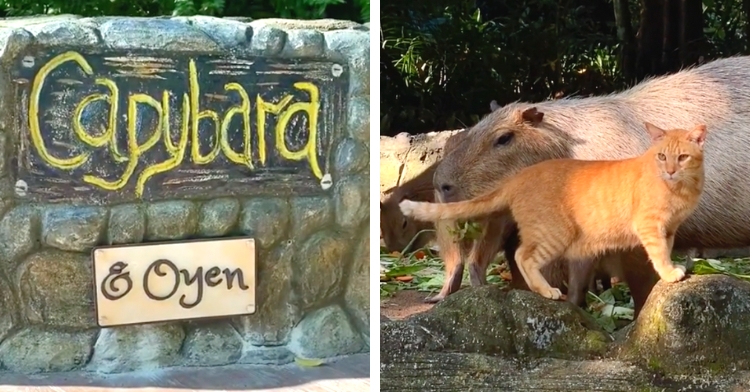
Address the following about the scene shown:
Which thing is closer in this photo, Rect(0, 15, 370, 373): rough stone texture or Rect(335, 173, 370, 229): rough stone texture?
Rect(0, 15, 370, 373): rough stone texture

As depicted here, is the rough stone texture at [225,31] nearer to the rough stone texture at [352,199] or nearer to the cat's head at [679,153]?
the rough stone texture at [352,199]

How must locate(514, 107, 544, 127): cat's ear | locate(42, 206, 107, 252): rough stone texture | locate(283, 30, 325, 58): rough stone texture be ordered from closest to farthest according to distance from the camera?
locate(514, 107, 544, 127): cat's ear, locate(42, 206, 107, 252): rough stone texture, locate(283, 30, 325, 58): rough stone texture

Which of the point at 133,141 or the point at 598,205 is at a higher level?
the point at 133,141

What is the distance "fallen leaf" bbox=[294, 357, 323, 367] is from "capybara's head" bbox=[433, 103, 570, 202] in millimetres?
1189

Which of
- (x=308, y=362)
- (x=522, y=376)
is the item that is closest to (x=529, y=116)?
(x=522, y=376)

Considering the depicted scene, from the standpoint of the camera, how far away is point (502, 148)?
3.55m

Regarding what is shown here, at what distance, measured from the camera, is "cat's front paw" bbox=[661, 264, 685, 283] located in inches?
130

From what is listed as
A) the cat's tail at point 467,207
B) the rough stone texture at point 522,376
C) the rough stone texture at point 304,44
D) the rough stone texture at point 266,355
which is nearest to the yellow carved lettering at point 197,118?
the rough stone texture at point 304,44

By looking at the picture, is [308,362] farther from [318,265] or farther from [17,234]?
[17,234]

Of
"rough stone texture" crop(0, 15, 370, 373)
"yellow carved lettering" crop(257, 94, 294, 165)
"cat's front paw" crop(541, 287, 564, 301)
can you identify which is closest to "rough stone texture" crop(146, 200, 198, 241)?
"rough stone texture" crop(0, 15, 370, 373)

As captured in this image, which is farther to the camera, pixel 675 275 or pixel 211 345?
pixel 211 345

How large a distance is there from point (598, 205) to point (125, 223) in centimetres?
189

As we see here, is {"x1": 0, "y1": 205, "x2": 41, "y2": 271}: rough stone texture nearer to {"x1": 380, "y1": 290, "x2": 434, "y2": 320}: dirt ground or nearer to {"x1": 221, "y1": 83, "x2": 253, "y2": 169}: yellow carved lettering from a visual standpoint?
{"x1": 221, "y1": 83, "x2": 253, "y2": 169}: yellow carved lettering

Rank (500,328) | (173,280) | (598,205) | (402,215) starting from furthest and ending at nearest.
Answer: (173,280), (402,215), (500,328), (598,205)
